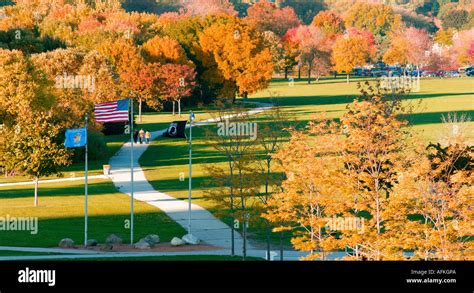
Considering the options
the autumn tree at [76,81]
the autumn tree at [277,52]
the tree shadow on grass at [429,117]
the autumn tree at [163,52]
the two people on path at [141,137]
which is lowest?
the two people on path at [141,137]

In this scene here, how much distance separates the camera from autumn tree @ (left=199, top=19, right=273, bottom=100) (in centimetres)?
12756

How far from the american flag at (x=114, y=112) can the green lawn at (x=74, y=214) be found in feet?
18.2

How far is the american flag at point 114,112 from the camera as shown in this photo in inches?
1553

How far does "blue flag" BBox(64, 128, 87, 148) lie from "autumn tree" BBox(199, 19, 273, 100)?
82895 millimetres

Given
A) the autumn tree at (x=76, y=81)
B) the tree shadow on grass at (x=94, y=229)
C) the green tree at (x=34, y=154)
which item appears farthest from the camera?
the autumn tree at (x=76, y=81)

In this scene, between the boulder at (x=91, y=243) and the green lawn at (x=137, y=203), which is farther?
the green lawn at (x=137, y=203)

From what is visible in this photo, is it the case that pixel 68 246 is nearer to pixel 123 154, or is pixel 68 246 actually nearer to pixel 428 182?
pixel 428 182

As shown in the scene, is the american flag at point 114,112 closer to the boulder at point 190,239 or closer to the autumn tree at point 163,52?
the boulder at point 190,239

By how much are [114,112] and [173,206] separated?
12.2 m

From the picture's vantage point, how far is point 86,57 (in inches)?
3784

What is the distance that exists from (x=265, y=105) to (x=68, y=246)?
8905cm

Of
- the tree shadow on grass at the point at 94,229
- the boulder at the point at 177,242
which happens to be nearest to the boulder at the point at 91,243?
the tree shadow on grass at the point at 94,229

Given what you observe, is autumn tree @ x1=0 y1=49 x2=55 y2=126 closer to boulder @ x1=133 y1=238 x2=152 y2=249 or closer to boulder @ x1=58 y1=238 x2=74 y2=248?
boulder @ x1=58 y1=238 x2=74 y2=248

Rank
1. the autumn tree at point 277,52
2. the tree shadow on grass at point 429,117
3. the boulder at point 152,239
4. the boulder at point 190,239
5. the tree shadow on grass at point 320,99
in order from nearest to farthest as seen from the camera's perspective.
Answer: the boulder at point 152,239 < the boulder at point 190,239 < the tree shadow on grass at point 429,117 < the tree shadow on grass at point 320,99 < the autumn tree at point 277,52
